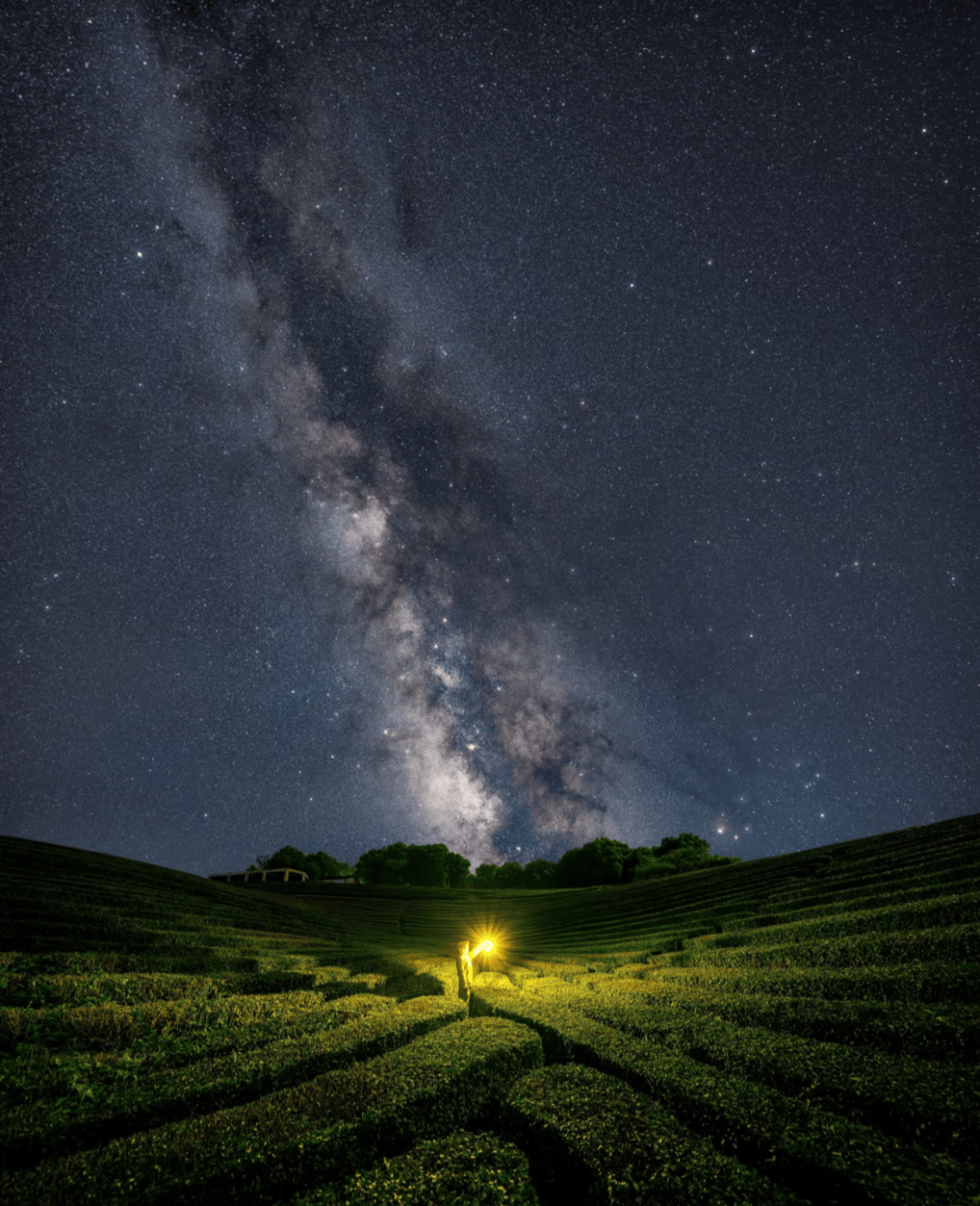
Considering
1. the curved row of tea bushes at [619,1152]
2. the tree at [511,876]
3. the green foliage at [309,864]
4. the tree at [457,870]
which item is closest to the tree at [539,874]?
the tree at [511,876]

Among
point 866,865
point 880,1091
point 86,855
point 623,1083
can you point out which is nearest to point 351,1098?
point 623,1083

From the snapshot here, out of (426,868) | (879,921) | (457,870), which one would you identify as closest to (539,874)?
(457,870)

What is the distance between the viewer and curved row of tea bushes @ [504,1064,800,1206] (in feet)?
7.98

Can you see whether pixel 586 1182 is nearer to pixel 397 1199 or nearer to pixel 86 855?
pixel 397 1199

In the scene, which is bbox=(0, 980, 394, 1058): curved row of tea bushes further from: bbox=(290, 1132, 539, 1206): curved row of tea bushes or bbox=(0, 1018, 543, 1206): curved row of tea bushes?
bbox=(290, 1132, 539, 1206): curved row of tea bushes

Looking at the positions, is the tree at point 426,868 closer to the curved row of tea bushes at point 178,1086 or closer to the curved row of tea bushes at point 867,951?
the curved row of tea bushes at point 867,951

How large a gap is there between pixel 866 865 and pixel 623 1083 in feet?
44.2

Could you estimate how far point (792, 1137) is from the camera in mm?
2725

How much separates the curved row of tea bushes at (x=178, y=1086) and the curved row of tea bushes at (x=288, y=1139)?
1.43 feet

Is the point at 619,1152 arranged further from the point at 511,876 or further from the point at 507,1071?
the point at 511,876

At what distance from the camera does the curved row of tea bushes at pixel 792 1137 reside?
91.3 inches

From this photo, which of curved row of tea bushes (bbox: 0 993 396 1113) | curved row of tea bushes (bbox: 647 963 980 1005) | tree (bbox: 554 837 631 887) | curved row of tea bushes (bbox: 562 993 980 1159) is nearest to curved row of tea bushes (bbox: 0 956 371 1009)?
curved row of tea bushes (bbox: 0 993 396 1113)

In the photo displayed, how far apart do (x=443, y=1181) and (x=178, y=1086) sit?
2407 mm

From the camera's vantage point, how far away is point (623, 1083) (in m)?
3.60
